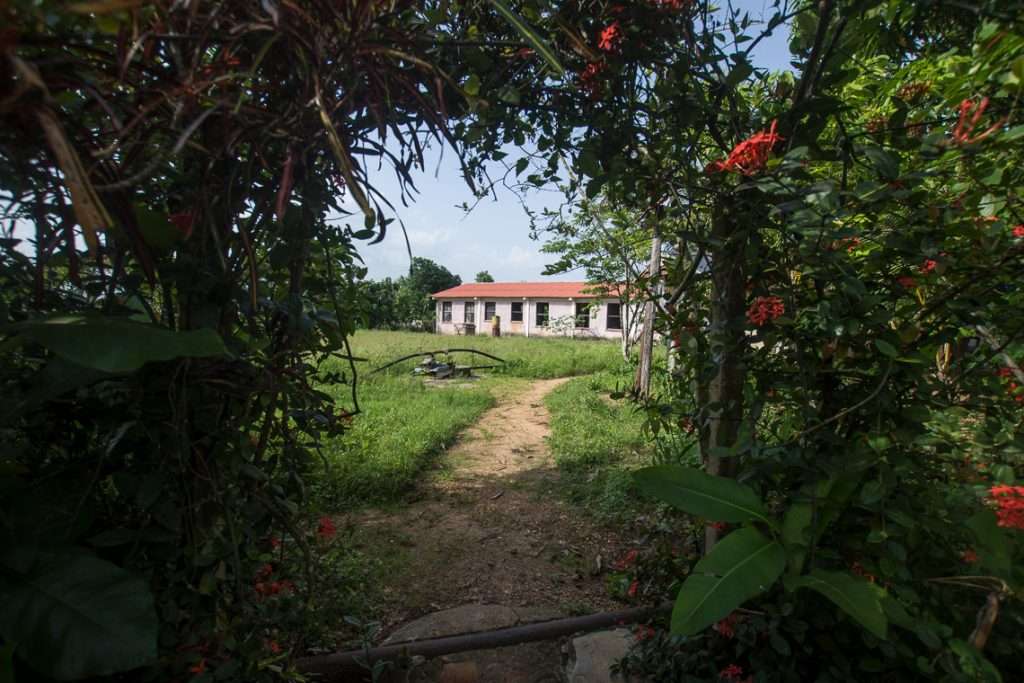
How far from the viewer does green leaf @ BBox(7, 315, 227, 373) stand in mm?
819

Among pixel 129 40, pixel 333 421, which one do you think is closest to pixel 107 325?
pixel 129 40

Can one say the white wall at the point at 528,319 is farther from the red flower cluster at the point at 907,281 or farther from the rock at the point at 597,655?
the red flower cluster at the point at 907,281

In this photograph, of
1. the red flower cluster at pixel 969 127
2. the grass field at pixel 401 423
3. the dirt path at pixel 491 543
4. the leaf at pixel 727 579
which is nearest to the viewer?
the red flower cluster at pixel 969 127

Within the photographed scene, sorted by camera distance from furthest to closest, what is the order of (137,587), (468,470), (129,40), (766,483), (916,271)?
1. (468,470)
2. (766,483)
3. (916,271)
4. (137,587)
5. (129,40)

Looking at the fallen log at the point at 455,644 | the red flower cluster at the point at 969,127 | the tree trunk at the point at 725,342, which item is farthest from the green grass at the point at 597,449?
the red flower cluster at the point at 969,127

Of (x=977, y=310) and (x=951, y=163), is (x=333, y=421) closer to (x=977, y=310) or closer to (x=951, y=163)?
(x=977, y=310)

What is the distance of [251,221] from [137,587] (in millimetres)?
756

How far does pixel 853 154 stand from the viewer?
4.05 feet

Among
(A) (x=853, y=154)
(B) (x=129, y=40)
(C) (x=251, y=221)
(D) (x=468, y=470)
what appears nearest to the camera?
(B) (x=129, y=40)

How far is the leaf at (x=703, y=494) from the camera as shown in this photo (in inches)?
54.1

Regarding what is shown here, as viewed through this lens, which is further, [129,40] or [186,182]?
[186,182]

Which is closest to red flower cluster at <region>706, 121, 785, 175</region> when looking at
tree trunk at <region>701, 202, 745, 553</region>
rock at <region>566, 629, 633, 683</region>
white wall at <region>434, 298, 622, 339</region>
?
tree trunk at <region>701, 202, 745, 553</region>

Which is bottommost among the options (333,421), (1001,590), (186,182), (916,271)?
(1001,590)

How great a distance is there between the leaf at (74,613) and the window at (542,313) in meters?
26.0
